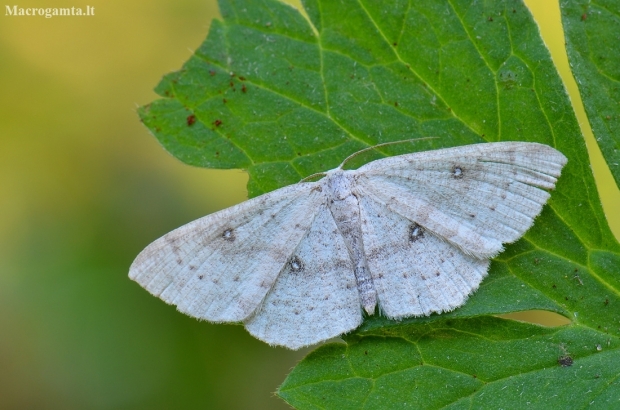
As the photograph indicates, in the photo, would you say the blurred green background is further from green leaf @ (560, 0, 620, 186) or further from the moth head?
the moth head

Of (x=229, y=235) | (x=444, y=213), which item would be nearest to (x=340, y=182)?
(x=444, y=213)

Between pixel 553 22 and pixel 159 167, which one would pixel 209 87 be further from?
pixel 553 22

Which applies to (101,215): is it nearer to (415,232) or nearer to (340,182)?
(340,182)

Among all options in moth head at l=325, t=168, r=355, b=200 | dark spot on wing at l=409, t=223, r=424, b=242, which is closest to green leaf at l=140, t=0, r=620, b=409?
moth head at l=325, t=168, r=355, b=200

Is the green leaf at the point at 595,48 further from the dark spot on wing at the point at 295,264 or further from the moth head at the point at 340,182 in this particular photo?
the dark spot on wing at the point at 295,264

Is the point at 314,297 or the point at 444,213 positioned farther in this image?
the point at 314,297
